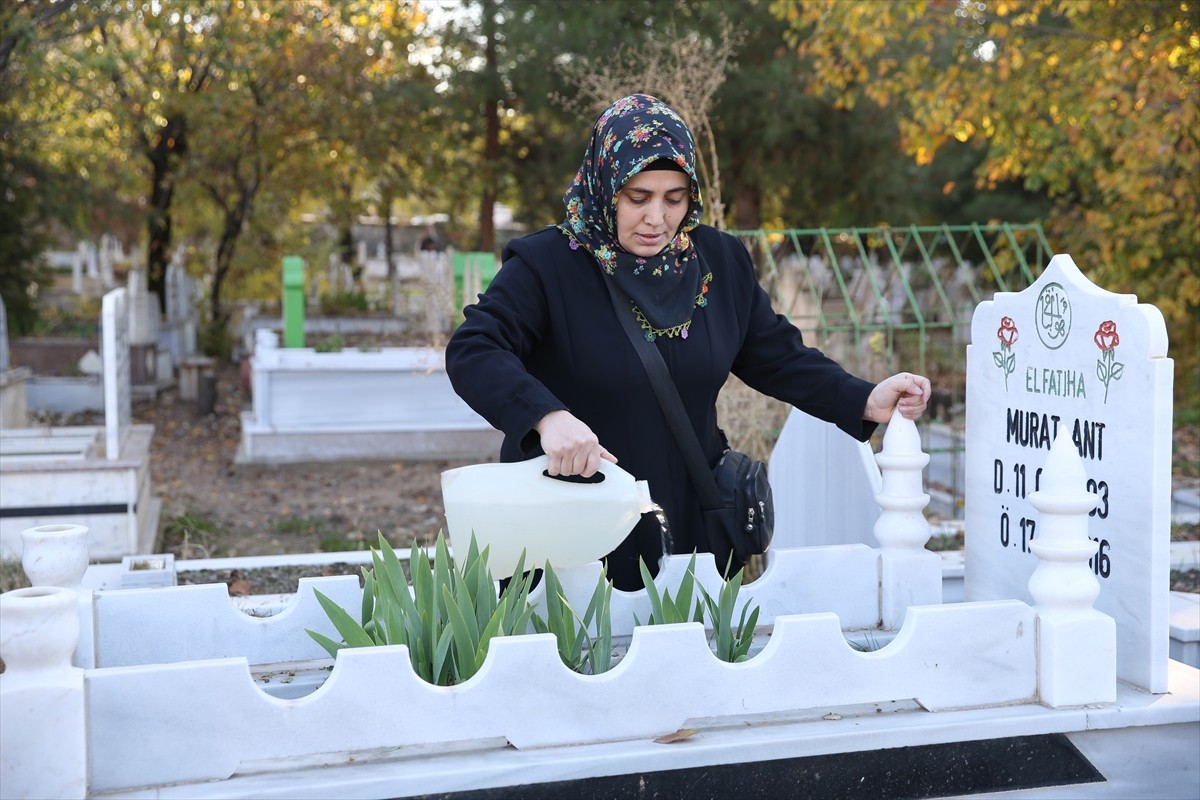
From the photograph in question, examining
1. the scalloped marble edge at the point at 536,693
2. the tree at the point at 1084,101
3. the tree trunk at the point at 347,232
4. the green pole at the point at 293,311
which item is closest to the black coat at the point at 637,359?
the scalloped marble edge at the point at 536,693

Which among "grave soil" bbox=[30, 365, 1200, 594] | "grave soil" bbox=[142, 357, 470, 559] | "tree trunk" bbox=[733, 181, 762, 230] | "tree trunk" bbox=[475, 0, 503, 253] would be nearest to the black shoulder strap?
"grave soil" bbox=[30, 365, 1200, 594]

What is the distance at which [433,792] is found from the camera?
174 cm

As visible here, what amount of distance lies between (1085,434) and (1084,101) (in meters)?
6.77

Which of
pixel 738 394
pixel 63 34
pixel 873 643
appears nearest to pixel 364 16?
pixel 63 34

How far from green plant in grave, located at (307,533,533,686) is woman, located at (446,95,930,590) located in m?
0.33

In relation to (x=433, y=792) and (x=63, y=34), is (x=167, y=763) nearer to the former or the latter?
(x=433, y=792)

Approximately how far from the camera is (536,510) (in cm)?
212

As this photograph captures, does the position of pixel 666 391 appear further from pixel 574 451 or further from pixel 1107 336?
pixel 1107 336

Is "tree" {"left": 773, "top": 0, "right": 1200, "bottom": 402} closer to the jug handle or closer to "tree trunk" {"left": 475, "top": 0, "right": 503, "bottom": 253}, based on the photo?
the jug handle

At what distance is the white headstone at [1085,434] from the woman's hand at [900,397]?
0.16m

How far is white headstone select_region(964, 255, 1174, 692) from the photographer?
2.13 meters

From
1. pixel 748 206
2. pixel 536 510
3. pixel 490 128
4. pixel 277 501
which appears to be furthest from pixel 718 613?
pixel 490 128

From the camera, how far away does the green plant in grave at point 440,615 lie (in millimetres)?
1944

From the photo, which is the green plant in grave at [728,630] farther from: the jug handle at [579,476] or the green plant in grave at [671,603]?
the jug handle at [579,476]
